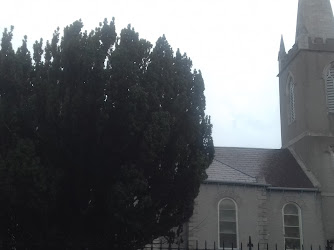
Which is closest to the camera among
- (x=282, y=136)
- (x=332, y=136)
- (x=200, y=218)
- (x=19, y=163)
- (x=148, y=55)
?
(x=19, y=163)

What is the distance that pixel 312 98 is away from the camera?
27.9 metres

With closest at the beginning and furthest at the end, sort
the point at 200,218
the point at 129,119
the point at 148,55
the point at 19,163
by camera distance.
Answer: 1. the point at 19,163
2. the point at 129,119
3. the point at 148,55
4. the point at 200,218

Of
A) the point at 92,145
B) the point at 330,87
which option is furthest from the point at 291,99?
the point at 92,145

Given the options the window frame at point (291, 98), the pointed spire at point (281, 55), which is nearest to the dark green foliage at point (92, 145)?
the window frame at point (291, 98)

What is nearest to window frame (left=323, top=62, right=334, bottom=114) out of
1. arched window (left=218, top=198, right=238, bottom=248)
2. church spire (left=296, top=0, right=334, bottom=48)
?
church spire (left=296, top=0, right=334, bottom=48)

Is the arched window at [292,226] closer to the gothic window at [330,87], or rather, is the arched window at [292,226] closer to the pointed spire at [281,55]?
the gothic window at [330,87]

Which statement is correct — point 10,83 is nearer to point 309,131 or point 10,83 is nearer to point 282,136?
point 309,131

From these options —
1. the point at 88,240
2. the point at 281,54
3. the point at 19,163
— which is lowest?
the point at 88,240

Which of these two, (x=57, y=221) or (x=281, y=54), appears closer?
(x=57, y=221)

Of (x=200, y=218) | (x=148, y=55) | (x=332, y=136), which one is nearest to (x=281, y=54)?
(x=332, y=136)

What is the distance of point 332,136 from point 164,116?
17.7 metres

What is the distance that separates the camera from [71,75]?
12.7 meters

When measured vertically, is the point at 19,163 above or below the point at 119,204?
above

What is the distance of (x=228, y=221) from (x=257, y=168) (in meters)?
4.21
